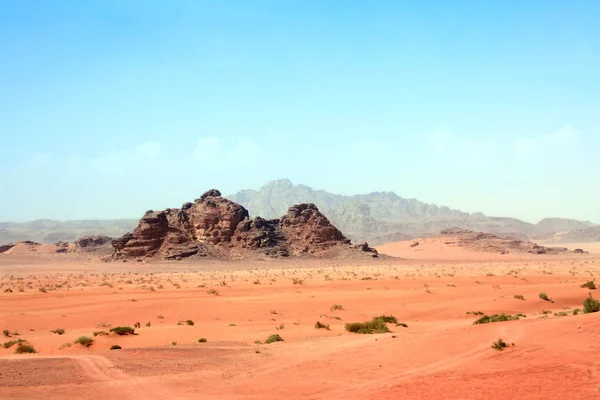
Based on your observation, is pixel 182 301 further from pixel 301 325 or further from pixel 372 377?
pixel 372 377

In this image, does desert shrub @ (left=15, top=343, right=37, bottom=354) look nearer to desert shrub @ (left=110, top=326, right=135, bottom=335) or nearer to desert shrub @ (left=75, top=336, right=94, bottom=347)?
desert shrub @ (left=75, top=336, right=94, bottom=347)

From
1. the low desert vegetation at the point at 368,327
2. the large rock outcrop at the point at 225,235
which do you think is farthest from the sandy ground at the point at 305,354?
the large rock outcrop at the point at 225,235

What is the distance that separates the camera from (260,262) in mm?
83062

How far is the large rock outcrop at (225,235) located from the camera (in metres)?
86.5

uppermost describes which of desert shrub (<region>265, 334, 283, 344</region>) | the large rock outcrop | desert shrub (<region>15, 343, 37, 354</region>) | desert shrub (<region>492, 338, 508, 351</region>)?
the large rock outcrop

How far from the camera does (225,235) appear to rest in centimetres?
9106

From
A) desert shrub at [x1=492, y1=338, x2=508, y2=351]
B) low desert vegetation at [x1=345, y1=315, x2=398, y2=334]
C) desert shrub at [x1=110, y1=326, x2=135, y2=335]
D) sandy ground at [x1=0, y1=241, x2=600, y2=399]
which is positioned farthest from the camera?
desert shrub at [x1=110, y1=326, x2=135, y2=335]

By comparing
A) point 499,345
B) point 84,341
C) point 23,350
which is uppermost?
point 499,345

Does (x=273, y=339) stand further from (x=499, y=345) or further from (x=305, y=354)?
(x=499, y=345)

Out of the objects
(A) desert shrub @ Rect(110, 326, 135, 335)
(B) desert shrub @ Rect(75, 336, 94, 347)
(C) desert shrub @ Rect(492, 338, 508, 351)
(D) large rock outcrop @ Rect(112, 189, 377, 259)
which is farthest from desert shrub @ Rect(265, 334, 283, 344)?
(D) large rock outcrop @ Rect(112, 189, 377, 259)

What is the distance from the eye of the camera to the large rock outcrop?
86500mm

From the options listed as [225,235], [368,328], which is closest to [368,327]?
[368,328]

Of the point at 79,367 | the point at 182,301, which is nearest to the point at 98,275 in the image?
the point at 182,301

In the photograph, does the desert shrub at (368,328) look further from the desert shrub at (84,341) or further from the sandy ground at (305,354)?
the desert shrub at (84,341)
